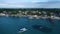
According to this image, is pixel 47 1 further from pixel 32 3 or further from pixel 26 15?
pixel 26 15

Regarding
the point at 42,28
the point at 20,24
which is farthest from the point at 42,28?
the point at 20,24

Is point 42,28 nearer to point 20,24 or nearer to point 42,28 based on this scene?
point 42,28

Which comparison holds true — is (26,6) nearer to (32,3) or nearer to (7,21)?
(32,3)

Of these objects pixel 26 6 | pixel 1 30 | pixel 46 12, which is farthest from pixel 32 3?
pixel 1 30

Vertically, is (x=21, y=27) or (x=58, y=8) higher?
(x=58, y=8)

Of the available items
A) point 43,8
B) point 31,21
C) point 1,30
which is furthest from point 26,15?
point 1,30

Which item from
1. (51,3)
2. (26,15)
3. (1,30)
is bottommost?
(1,30)
